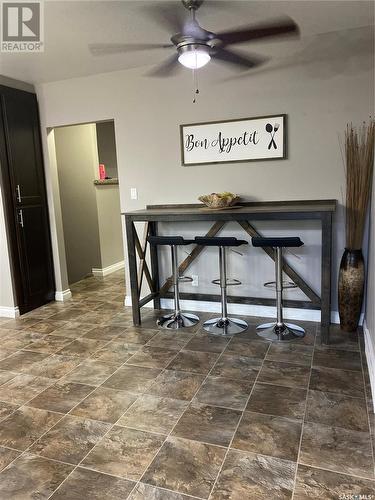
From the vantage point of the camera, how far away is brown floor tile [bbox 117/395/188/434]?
Result: 2.08 metres

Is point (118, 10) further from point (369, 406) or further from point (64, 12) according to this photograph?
point (369, 406)

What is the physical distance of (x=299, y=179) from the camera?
330 centimetres

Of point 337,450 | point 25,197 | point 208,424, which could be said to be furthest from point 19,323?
point 337,450

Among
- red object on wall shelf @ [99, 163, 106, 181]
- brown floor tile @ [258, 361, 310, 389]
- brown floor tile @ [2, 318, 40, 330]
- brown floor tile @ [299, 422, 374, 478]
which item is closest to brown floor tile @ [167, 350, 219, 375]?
brown floor tile @ [258, 361, 310, 389]

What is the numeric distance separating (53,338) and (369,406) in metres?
2.53

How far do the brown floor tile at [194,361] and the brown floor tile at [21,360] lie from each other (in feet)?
3.51

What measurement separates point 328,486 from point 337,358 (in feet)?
4.08

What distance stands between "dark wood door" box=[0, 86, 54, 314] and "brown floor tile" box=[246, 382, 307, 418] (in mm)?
2791

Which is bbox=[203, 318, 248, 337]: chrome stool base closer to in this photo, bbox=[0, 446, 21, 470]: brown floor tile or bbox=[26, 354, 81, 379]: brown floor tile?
bbox=[26, 354, 81, 379]: brown floor tile

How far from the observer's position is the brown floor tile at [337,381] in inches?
91.5

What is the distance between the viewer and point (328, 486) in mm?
1617

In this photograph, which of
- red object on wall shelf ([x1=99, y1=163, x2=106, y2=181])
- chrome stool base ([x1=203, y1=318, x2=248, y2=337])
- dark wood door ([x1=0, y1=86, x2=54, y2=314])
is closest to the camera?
chrome stool base ([x1=203, y1=318, x2=248, y2=337])

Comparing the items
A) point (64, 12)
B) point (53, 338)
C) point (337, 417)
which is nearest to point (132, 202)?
point (53, 338)

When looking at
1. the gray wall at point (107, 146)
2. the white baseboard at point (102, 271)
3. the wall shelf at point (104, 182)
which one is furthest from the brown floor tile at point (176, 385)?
the gray wall at point (107, 146)
